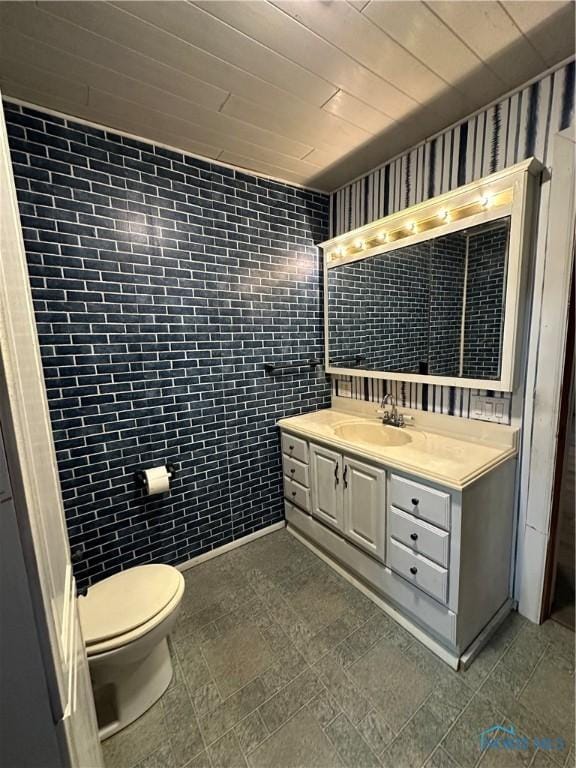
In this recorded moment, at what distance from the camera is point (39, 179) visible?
146cm

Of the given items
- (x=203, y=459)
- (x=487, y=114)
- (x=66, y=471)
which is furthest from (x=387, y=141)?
(x=66, y=471)

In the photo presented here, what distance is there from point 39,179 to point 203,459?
165 cm

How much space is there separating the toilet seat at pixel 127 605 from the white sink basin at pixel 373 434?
1.20 m

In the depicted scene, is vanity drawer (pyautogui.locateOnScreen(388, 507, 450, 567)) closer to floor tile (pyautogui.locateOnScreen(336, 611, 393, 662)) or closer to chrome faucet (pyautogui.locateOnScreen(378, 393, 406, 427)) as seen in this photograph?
floor tile (pyautogui.locateOnScreen(336, 611, 393, 662))

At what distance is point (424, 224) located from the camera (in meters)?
1.80

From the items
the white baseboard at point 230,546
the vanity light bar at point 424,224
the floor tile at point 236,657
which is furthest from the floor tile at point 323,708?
the vanity light bar at point 424,224

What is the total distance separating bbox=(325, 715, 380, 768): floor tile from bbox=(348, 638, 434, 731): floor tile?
129mm

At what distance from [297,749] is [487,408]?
1.62 m

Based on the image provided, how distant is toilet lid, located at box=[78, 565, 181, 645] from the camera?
1.17 m

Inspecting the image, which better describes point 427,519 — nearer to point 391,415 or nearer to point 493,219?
point 391,415

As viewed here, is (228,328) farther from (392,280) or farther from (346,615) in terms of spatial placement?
(346,615)

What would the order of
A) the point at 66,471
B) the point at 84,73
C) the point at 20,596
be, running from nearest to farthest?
the point at 20,596, the point at 84,73, the point at 66,471

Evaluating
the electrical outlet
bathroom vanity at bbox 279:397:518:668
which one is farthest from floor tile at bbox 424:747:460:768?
the electrical outlet

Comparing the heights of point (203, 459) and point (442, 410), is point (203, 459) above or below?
below
